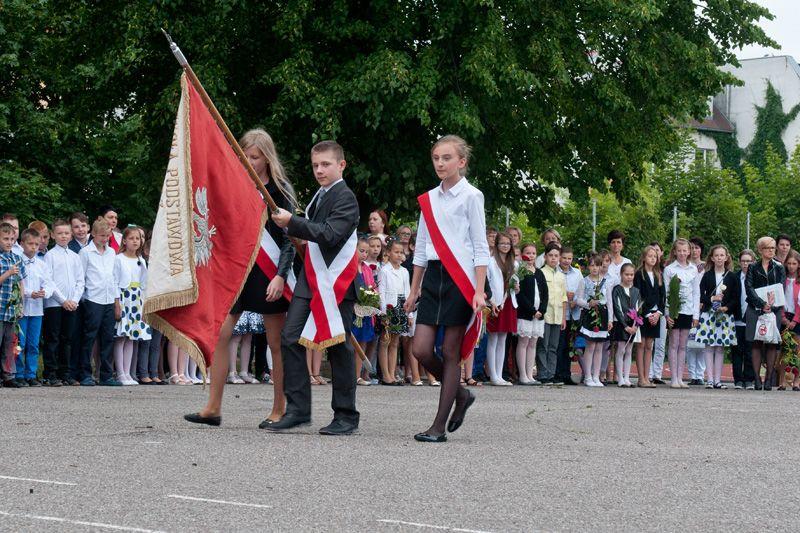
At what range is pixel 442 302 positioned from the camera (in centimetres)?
891

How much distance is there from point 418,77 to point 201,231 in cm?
1336

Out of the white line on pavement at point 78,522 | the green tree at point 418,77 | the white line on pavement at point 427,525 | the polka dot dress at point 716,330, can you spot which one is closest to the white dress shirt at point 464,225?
the white line on pavement at point 427,525

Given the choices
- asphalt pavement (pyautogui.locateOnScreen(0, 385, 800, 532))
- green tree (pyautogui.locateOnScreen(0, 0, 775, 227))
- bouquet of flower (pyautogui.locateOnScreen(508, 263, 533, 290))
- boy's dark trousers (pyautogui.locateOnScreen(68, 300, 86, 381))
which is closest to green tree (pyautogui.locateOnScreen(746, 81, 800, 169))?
green tree (pyautogui.locateOnScreen(0, 0, 775, 227))

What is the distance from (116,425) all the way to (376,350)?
899 centimetres

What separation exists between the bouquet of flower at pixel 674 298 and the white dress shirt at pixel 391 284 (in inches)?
167

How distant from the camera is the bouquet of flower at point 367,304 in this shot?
55.3ft

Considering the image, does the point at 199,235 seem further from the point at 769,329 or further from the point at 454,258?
the point at 769,329

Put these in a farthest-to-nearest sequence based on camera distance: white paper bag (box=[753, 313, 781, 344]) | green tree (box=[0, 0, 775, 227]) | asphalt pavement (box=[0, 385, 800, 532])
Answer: green tree (box=[0, 0, 775, 227]), white paper bag (box=[753, 313, 781, 344]), asphalt pavement (box=[0, 385, 800, 532])

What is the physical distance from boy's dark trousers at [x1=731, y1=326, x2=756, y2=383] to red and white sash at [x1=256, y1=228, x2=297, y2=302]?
11.4 m

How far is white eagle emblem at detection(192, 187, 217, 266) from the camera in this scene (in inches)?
351

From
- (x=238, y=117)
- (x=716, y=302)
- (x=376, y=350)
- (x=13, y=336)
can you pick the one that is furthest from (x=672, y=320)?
(x=13, y=336)

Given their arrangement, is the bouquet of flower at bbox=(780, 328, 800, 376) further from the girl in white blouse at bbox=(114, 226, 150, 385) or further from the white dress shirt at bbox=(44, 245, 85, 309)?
the white dress shirt at bbox=(44, 245, 85, 309)

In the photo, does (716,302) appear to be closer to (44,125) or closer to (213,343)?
(213,343)

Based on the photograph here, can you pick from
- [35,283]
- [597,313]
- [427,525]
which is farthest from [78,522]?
[597,313]
